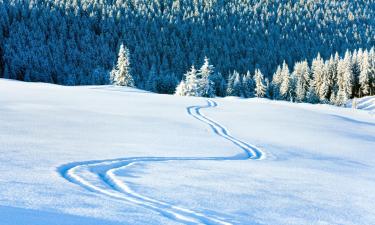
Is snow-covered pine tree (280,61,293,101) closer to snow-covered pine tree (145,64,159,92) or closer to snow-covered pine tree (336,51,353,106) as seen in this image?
snow-covered pine tree (336,51,353,106)

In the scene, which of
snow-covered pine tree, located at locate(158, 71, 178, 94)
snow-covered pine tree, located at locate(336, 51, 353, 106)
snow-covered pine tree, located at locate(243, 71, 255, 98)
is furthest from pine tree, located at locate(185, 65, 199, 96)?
snow-covered pine tree, located at locate(336, 51, 353, 106)

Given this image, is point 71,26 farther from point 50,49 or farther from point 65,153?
point 65,153

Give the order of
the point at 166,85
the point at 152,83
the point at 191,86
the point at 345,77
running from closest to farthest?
the point at 191,86 < the point at 152,83 < the point at 166,85 < the point at 345,77

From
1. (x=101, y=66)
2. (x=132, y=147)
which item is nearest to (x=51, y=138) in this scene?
(x=132, y=147)

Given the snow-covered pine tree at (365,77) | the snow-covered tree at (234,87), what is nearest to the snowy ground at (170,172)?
the snow-covered tree at (234,87)

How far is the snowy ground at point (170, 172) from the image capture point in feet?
16.3

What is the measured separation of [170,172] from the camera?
274 inches

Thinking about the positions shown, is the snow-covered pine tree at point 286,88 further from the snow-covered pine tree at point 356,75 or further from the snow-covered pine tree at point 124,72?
the snow-covered pine tree at point 124,72

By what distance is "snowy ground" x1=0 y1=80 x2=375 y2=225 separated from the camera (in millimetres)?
4977

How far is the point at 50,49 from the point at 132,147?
16756 cm

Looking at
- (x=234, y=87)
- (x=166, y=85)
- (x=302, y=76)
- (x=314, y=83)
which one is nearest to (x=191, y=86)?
(x=166, y=85)

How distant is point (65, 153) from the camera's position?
7527 mm

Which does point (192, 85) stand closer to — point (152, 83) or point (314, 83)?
point (152, 83)

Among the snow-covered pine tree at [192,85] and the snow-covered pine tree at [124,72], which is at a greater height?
the snow-covered pine tree at [124,72]
